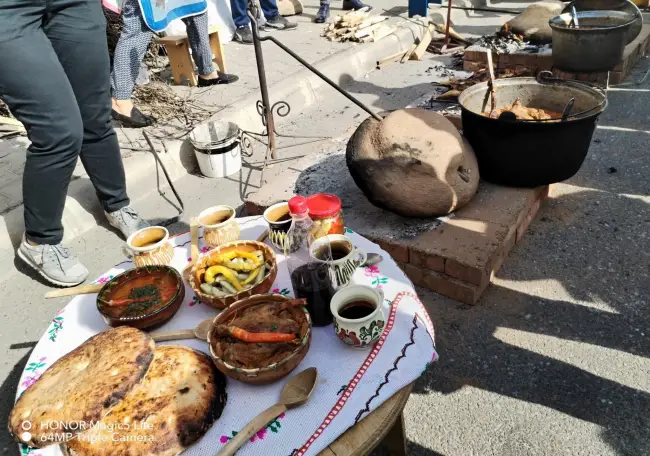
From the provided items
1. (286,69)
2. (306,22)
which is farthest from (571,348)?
(306,22)

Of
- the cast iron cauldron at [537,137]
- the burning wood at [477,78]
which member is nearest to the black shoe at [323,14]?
the burning wood at [477,78]

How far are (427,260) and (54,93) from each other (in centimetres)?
236

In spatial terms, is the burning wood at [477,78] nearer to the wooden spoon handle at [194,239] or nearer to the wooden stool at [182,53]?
the wooden stool at [182,53]

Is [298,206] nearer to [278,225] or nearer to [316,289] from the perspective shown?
[278,225]

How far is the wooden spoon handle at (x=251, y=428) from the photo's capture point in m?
1.32

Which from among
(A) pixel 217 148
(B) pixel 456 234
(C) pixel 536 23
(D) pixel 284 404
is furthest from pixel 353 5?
(D) pixel 284 404

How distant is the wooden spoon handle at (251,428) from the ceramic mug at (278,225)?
2.95 feet

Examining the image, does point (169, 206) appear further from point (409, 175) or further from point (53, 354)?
point (53, 354)

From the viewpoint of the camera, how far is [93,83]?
3066 millimetres

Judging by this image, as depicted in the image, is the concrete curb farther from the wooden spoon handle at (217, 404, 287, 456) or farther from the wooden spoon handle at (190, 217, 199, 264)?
the wooden spoon handle at (217, 404, 287, 456)

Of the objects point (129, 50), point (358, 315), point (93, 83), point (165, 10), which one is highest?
point (165, 10)

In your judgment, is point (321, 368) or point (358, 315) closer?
point (321, 368)

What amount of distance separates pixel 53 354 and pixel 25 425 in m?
0.45

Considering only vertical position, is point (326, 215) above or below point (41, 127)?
below
